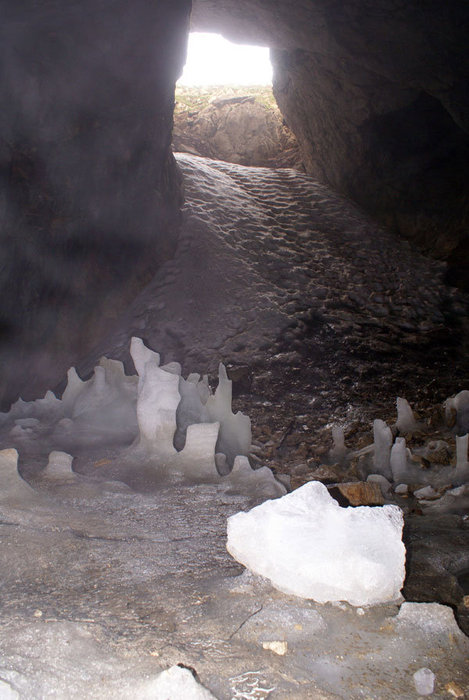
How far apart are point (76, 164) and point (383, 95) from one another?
5270 mm

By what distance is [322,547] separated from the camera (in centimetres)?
129

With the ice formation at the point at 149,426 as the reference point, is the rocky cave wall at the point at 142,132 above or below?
above

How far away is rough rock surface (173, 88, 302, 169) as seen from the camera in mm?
11336

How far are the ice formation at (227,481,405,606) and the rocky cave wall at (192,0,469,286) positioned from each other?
19.4ft

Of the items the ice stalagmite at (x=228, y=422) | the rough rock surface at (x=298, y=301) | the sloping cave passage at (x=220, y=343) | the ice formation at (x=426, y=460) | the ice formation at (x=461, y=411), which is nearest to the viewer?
the sloping cave passage at (x=220, y=343)

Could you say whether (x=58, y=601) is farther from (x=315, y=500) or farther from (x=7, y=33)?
(x=7, y=33)

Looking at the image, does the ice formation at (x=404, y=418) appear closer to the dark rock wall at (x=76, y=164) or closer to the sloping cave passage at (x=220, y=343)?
the sloping cave passage at (x=220, y=343)

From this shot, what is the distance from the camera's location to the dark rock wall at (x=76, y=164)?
13.0 ft

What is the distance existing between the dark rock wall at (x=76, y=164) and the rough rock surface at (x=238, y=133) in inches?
196

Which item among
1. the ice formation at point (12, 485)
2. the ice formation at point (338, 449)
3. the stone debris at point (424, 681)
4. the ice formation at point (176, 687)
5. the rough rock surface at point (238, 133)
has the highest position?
the rough rock surface at point (238, 133)

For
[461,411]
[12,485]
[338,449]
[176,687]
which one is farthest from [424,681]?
[461,411]

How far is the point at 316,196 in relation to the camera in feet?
30.1

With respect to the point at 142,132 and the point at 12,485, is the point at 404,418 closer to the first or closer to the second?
the point at 12,485

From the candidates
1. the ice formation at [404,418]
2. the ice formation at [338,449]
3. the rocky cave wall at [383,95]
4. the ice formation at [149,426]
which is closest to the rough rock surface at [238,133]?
the rocky cave wall at [383,95]
